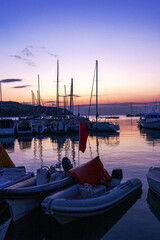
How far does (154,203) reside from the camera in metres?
11.1

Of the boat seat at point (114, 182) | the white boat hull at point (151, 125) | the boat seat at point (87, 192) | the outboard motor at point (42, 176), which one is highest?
the white boat hull at point (151, 125)

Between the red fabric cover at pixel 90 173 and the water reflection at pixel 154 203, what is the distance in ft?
7.12

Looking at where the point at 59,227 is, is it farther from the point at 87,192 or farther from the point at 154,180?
the point at 154,180

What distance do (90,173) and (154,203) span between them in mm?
3266

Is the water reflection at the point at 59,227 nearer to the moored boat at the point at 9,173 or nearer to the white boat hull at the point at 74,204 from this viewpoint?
the white boat hull at the point at 74,204

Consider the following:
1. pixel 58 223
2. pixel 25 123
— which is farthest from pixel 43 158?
pixel 25 123

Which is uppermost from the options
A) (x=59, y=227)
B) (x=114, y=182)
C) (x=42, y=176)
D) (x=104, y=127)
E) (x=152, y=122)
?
(x=152, y=122)

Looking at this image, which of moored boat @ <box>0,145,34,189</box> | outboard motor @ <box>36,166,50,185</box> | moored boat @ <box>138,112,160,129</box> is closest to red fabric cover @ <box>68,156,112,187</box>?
outboard motor @ <box>36,166,50,185</box>

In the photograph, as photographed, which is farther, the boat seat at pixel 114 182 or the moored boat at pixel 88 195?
the boat seat at pixel 114 182

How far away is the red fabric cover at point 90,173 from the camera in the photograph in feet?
35.0

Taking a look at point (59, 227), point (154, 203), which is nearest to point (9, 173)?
point (59, 227)

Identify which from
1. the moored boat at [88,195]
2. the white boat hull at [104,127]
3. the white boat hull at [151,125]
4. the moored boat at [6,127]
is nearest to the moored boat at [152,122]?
the white boat hull at [151,125]

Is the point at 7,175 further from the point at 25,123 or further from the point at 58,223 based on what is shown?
the point at 25,123

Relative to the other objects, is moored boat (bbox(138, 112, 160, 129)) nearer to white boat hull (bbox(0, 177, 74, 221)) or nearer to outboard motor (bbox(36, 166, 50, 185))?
outboard motor (bbox(36, 166, 50, 185))
